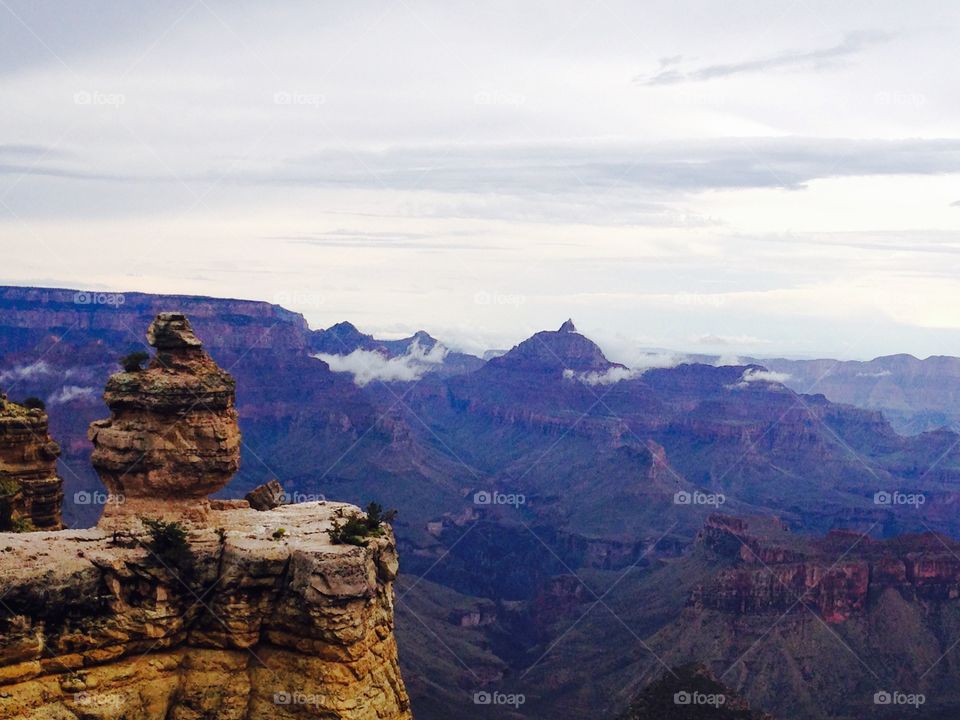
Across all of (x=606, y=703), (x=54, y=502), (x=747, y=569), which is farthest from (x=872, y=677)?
(x=54, y=502)

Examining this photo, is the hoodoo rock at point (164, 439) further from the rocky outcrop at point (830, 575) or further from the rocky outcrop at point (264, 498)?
the rocky outcrop at point (830, 575)

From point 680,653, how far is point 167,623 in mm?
134086

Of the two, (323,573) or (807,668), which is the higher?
(323,573)

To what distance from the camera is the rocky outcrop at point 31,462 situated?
65.1 metres

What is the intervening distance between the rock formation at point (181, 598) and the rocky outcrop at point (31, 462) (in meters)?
24.6

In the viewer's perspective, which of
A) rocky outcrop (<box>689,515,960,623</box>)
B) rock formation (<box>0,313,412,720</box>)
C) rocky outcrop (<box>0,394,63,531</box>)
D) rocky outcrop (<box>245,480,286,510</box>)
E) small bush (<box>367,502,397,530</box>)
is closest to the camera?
rock formation (<box>0,313,412,720</box>)

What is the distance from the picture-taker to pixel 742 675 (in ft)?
509

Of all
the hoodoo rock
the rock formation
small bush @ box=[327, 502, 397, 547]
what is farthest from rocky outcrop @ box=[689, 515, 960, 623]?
the hoodoo rock

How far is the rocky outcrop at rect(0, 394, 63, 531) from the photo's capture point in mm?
65062

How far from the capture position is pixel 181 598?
3919cm

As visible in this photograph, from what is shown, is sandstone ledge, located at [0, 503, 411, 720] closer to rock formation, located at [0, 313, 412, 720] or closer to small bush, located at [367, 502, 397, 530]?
rock formation, located at [0, 313, 412, 720]

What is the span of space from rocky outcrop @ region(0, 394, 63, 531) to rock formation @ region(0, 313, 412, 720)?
2463cm

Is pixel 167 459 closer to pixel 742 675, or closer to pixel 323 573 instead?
pixel 323 573

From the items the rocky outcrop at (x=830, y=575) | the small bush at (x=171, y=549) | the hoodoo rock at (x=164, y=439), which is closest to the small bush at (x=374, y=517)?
Answer: the hoodoo rock at (x=164, y=439)
